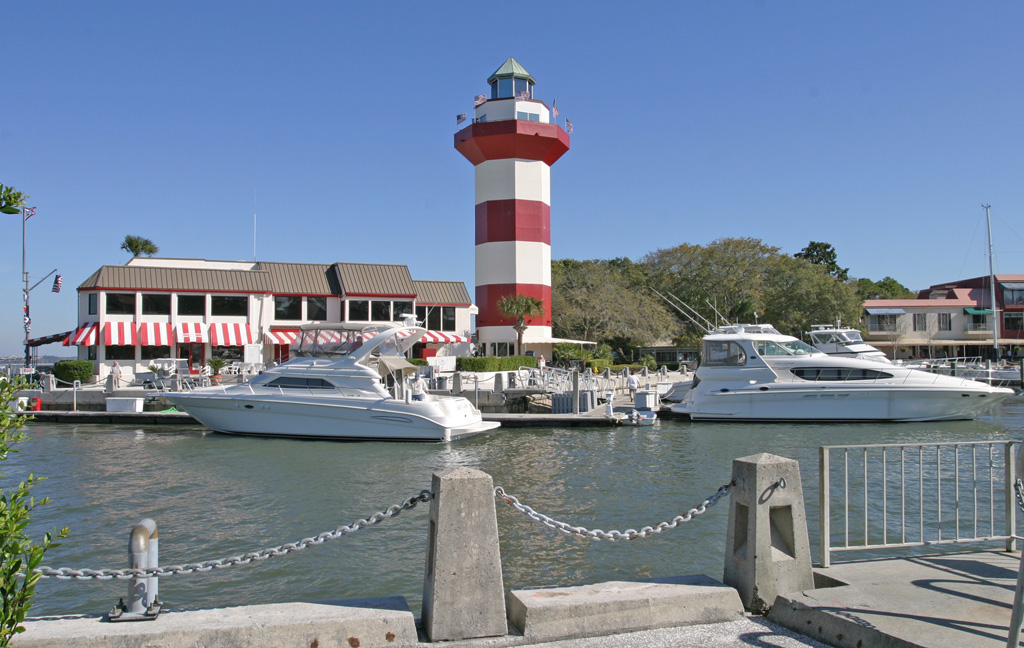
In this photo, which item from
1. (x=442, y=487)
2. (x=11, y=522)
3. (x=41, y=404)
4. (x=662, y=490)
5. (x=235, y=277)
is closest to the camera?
(x=11, y=522)

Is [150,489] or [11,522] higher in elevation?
[11,522]

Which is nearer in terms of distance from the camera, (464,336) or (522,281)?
(522,281)

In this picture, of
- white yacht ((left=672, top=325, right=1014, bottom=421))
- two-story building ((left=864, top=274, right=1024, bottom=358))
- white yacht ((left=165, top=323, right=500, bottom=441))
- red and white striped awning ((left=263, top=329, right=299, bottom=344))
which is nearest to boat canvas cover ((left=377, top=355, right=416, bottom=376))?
white yacht ((left=165, top=323, right=500, bottom=441))

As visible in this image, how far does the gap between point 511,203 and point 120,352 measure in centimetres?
2237

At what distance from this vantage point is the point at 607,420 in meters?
25.2

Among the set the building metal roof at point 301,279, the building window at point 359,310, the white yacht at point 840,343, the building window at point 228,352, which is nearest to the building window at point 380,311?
the building window at point 359,310

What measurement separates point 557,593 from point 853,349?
33.7 metres

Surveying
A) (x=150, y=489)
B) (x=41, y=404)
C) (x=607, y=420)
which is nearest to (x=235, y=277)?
(x=41, y=404)

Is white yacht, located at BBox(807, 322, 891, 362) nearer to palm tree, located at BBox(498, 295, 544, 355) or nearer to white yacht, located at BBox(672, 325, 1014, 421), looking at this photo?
white yacht, located at BBox(672, 325, 1014, 421)

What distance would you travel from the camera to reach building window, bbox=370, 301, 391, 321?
4266 centimetres

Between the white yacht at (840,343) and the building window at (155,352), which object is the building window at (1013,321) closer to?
the white yacht at (840,343)

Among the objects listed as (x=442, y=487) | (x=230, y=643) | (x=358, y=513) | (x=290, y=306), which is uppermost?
(x=290, y=306)

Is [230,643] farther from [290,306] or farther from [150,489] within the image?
[290,306]

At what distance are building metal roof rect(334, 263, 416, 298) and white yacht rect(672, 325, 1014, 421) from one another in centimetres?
2087
